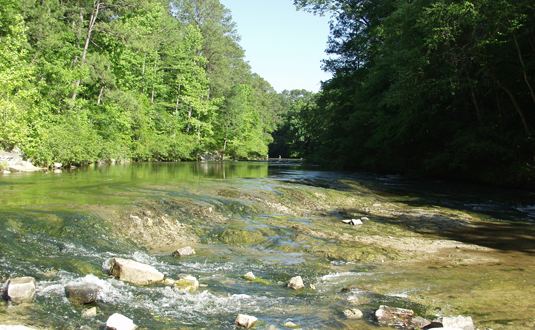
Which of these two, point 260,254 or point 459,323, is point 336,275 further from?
point 459,323

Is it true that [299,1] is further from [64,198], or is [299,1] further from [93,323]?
[93,323]

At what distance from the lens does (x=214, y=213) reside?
1368 cm

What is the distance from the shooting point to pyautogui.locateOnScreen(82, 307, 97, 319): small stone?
5777 millimetres

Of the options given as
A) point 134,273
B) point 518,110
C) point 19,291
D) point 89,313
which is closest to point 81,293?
point 89,313

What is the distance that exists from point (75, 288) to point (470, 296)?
582cm

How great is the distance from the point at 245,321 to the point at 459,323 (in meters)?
2.63

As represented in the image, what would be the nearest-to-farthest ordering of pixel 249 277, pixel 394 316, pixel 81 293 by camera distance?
pixel 394 316, pixel 81 293, pixel 249 277

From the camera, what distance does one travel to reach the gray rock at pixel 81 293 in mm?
6180

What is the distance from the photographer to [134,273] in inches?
288

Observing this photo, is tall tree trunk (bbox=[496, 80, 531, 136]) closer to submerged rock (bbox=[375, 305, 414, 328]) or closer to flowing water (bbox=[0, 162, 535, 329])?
flowing water (bbox=[0, 162, 535, 329])

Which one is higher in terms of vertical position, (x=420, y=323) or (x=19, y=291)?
(x=19, y=291)

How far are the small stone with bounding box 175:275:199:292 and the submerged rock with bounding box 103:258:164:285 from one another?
38 centimetres

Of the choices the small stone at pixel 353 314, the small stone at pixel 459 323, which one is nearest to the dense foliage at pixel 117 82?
the small stone at pixel 353 314

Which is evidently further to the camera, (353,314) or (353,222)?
(353,222)
